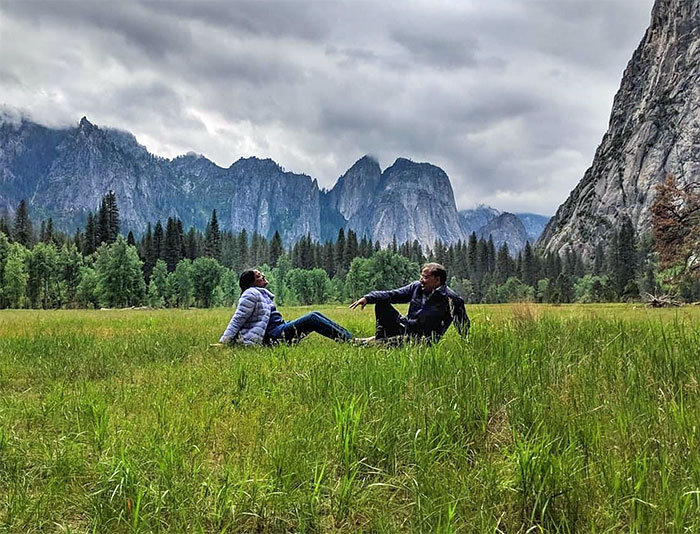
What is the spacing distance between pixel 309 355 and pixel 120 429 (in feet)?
12.3

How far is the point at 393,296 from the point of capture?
362 inches

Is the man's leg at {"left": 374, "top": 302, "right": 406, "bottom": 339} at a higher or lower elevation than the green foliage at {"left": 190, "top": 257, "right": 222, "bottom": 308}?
lower

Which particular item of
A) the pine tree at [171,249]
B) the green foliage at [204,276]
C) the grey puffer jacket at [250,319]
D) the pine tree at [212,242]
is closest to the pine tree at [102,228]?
the pine tree at [171,249]

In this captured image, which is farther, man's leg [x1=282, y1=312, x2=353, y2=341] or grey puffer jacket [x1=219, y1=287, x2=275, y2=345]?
man's leg [x1=282, y1=312, x2=353, y2=341]

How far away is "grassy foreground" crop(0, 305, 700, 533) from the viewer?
8.80ft

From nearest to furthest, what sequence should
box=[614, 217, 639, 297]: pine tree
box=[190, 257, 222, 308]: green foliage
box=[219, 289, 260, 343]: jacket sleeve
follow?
1. box=[219, 289, 260, 343]: jacket sleeve
2. box=[190, 257, 222, 308]: green foliage
3. box=[614, 217, 639, 297]: pine tree

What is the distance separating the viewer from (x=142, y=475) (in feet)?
10.2

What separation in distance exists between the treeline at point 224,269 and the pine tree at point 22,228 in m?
0.27

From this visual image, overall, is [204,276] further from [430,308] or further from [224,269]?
[430,308]

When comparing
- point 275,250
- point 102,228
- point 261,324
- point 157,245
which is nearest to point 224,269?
point 157,245

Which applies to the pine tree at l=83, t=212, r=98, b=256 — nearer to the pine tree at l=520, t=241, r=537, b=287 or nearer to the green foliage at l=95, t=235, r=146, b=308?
the green foliage at l=95, t=235, r=146, b=308

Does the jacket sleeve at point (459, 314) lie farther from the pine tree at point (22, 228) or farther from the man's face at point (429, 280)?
the pine tree at point (22, 228)

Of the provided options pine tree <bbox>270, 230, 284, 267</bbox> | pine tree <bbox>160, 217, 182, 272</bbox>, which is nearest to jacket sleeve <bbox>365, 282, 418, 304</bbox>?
pine tree <bbox>160, 217, 182, 272</bbox>

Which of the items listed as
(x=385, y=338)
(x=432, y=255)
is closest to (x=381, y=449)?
(x=385, y=338)
